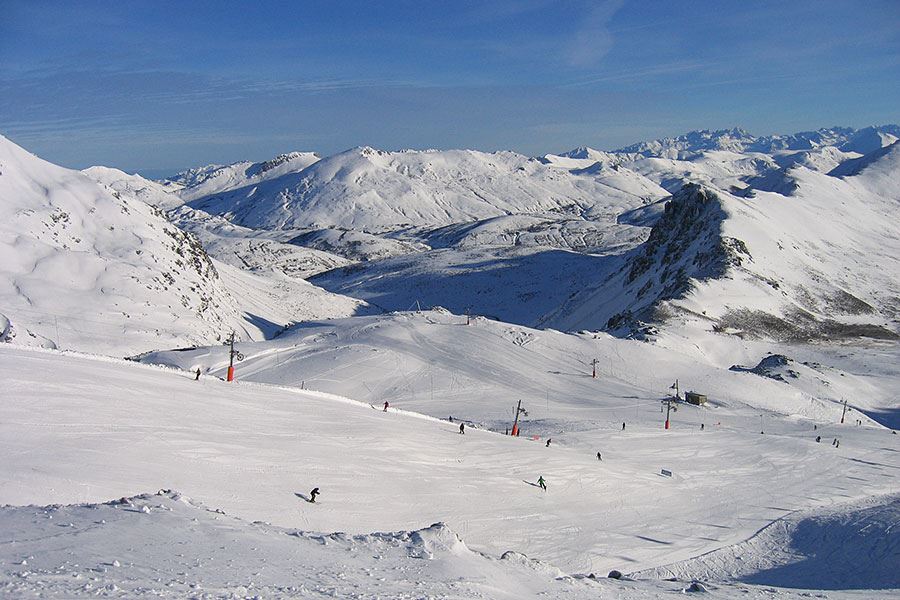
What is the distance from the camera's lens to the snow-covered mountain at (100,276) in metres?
67.8

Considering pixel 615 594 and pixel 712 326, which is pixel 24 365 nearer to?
pixel 615 594

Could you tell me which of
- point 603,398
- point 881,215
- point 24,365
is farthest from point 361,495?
point 881,215

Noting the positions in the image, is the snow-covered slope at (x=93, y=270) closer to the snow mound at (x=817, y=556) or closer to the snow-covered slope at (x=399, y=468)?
the snow-covered slope at (x=399, y=468)

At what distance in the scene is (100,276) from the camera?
77438 mm

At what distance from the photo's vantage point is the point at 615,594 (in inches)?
632

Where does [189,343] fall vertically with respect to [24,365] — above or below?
below

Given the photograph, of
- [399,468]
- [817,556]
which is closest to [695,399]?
[817,556]

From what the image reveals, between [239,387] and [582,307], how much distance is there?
91.6m

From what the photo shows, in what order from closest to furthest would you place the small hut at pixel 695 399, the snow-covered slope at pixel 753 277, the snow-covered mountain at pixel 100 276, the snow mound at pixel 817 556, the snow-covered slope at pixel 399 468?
1. the snow-covered slope at pixel 399 468
2. the snow mound at pixel 817 556
3. the small hut at pixel 695 399
4. the snow-covered mountain at pixel 100 276
5. the snow-covered slope at pixel 753 277

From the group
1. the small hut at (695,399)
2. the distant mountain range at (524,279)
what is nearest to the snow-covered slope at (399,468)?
the small hut at (695,399)

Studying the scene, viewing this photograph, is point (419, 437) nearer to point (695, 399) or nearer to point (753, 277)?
point (695, 399)

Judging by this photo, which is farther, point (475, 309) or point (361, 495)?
point (475, 309)

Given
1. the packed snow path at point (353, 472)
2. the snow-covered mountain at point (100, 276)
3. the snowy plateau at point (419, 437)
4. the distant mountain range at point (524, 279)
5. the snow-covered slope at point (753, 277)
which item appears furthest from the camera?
the snow-covered slope at point (753, 277)

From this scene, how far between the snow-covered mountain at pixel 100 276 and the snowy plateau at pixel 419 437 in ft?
1.23
